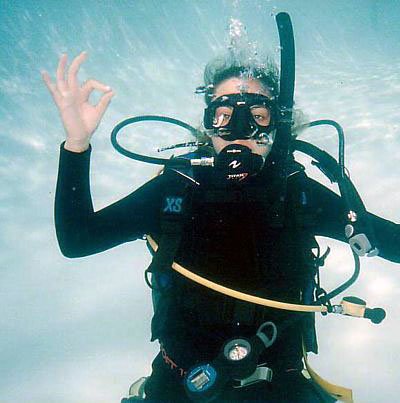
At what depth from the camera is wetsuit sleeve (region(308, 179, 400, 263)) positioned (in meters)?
2.37

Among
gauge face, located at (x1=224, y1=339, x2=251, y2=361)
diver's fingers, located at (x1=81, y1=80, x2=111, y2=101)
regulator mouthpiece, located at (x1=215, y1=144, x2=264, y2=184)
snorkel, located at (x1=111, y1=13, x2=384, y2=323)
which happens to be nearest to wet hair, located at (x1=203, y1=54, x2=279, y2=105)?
snorkel, located at (x1=111, y1=13, x2=384, y2=323)

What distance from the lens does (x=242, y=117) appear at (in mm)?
2453

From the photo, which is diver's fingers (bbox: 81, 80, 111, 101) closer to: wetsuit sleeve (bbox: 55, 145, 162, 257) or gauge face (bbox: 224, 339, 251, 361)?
wetsuit sleeve (bbox: 55, 145, 162, 257)

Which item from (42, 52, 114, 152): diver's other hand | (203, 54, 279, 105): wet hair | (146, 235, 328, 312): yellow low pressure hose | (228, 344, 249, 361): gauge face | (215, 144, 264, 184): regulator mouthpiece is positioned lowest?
(228, 344, 249, 361): gauge face

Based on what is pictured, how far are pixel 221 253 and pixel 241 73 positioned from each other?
4.56ft

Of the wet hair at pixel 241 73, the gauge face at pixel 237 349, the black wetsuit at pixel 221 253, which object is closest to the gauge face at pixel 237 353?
the gauge face at pixel 237 349

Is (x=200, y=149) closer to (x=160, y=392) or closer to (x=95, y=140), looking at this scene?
(x=160, y=392)

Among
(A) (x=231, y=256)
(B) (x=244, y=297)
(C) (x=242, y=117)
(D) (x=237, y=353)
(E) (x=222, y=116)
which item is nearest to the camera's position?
(D) (x=237, y=353)

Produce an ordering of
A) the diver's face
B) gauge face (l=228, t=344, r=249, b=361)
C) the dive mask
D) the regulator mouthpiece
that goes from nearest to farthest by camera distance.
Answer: gauge face (l=228, t=344, r=249, b=361) → the regulator mouthpiece → the dive mask → the diver's face

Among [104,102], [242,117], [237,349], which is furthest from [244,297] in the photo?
[104,102]

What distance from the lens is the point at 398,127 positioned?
7.95 meters

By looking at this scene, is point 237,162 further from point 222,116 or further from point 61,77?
point 61,77

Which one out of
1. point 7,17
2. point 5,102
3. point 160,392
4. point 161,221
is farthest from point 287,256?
point 7,17

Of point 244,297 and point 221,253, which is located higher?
point 221,253
